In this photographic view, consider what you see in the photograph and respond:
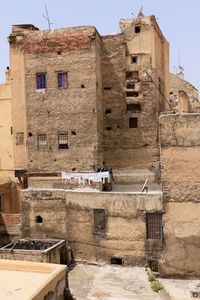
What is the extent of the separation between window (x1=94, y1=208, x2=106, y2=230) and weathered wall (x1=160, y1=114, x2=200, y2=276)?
3721 mm

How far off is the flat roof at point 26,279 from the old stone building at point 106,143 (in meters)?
8.04

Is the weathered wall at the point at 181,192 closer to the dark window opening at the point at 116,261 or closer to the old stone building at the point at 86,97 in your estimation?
the dark window opening at the point at 116,261

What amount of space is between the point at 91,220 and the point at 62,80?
11.1m

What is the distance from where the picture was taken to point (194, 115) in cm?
2188

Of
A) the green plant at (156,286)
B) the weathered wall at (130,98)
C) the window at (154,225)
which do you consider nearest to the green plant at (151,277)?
the green plant at (156,286)

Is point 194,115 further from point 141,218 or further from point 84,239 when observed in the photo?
point 84,239

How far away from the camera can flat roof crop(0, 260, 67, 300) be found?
13258 mm

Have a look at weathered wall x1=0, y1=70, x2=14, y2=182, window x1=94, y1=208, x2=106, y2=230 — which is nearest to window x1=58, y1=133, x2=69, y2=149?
weathered wall x1=0, y1=70, x2=14, y2=182

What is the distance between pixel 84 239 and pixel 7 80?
17.3 meters

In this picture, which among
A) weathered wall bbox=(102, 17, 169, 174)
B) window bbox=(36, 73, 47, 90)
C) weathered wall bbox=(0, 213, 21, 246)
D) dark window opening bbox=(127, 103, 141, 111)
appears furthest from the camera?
dark window opening bbox=(127, 103, 141, 111)

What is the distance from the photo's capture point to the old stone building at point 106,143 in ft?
73.5

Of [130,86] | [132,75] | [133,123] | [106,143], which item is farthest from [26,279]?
[132,75]

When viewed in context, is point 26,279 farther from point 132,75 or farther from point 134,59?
point 134,59

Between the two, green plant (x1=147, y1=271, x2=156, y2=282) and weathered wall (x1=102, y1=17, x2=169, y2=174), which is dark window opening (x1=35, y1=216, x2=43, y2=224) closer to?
green plant (x1=147, y1=271, x2=156, y2=282)
